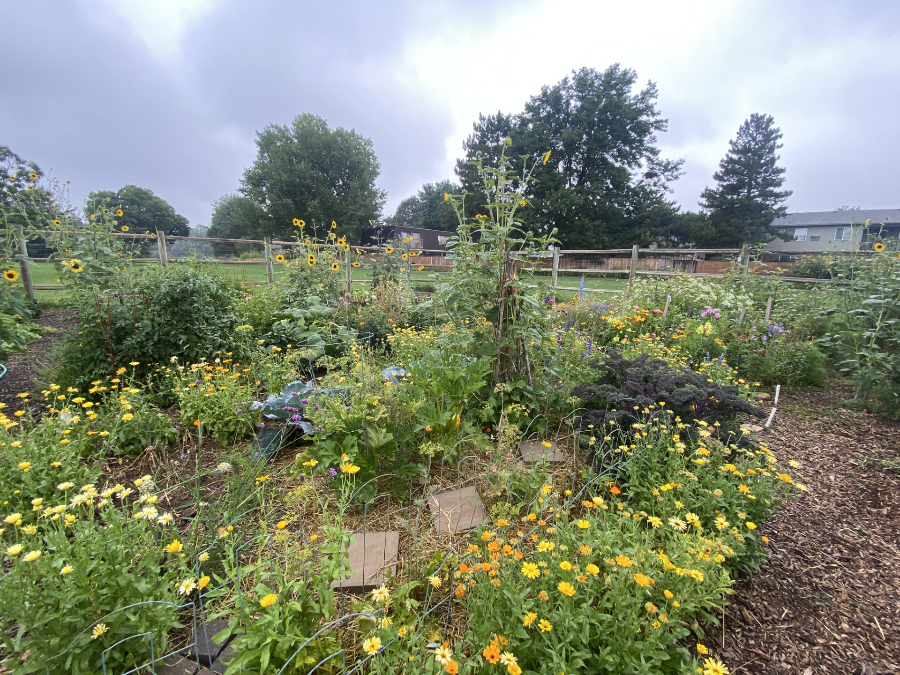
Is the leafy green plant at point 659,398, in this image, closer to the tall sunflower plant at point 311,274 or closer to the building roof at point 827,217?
the tall sunflower plant at point 311,274

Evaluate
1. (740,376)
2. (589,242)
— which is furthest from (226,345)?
(589,242)

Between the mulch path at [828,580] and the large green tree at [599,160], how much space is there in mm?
25146

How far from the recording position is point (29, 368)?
359 cm

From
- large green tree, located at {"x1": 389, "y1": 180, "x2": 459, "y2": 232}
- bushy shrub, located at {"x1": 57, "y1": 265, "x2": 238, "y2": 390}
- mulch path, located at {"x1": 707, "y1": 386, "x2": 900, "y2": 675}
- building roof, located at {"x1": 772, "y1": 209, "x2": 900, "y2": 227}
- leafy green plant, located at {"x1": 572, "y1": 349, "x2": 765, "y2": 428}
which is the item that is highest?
large green tree, located at {"x1": 389, "y1": 180, "x2": 459, "y2": 232}

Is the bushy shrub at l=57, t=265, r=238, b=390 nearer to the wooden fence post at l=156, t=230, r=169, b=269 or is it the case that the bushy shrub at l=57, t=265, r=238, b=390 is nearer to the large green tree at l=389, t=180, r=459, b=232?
the wooden fence post at l=156, t=230, r=169, b=269

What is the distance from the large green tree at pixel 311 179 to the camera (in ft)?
89.0

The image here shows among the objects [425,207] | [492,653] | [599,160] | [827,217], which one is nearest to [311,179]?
[599,160]

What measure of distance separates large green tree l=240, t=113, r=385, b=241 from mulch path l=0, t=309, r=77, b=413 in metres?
23.6

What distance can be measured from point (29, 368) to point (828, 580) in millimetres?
6092

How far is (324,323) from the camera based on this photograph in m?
4.41

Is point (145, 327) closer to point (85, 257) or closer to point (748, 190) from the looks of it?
point (85, 257)

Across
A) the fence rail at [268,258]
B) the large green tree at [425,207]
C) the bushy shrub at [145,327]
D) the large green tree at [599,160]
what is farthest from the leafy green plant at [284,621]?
the large green tree at [425,207]

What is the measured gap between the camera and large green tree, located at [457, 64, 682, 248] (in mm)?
25766

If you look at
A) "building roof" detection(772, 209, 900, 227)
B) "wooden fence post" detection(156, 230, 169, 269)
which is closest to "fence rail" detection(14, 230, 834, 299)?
"wooden fence post" detection(156, 230, 169, 269)
